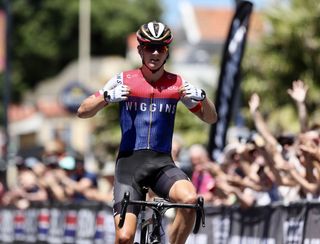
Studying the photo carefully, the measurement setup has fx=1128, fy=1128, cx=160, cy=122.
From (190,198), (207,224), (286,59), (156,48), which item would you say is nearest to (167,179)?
(190,198)

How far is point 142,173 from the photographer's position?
32.8 feet

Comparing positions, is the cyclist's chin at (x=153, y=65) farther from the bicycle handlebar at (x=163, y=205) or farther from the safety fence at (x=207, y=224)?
the safety fence at (x=207, y=224)

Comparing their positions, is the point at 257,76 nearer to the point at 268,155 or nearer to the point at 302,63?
the point at 302,63

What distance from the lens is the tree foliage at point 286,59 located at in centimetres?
2456

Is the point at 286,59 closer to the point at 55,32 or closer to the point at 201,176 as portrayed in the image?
the point at 201,176

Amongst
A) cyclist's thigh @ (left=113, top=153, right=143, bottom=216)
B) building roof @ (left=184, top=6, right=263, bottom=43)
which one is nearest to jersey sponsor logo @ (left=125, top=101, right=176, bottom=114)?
cyclist's thigh @ (left=113, top=153, right=143, bottom=216)

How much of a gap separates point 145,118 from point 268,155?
3.15 m

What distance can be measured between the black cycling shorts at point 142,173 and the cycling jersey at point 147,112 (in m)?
0.08

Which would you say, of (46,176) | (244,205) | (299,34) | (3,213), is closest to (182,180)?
(244,205)

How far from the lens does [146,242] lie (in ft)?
32.5

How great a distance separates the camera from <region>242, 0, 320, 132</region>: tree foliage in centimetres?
2456

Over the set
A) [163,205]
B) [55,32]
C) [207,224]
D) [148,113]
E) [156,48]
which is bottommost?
[207,224]

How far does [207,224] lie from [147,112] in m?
4.12

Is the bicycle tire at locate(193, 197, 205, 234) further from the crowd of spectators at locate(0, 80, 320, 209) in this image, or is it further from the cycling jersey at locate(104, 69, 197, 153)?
the crowd of spectators at locate(0, 80, 320, 209)
